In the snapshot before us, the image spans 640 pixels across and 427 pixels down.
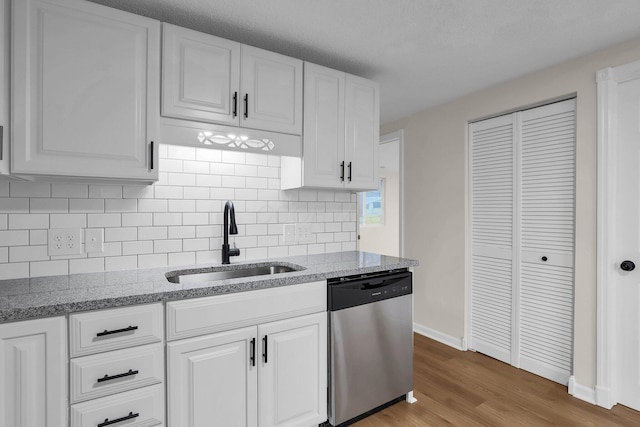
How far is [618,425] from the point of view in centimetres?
200

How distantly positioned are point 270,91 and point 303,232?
1.04 m

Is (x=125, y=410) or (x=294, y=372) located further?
(x=294, y=372)

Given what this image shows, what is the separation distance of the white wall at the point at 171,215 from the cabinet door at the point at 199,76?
1.16 feet

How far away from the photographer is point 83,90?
156 cm

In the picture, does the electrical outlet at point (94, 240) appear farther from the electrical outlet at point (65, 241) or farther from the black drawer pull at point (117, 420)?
the black drawer pull at point (117, 420)

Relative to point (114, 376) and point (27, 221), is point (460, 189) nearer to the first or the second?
point (114, 376)

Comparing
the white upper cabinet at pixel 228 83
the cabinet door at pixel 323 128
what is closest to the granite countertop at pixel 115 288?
the cabinet door at pixel 323 128

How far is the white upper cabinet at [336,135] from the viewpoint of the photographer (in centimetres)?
221

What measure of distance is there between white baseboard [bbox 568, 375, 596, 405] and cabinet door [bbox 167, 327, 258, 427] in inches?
86.4

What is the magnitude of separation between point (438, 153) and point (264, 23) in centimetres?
215

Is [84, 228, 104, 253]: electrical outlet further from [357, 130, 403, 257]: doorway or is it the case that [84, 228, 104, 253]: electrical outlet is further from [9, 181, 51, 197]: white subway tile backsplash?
[357, 130, 403, 257]: doorway

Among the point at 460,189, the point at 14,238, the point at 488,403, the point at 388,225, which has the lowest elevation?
the point at 488,403

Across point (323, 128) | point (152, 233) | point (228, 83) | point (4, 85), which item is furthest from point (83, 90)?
point (323, 128)

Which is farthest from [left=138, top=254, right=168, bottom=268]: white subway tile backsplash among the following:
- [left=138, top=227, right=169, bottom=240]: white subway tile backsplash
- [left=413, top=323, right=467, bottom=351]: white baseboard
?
[left=413, top=323, right=467, bottom=351]: white baseboard
